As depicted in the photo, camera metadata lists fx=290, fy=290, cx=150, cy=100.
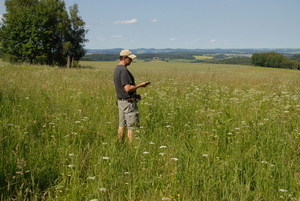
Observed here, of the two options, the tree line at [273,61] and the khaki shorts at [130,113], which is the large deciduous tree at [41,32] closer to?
the khaki shorts at [130,113]

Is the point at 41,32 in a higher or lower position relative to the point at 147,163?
higher

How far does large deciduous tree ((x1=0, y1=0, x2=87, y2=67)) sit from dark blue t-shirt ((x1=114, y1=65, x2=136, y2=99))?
32.0 m

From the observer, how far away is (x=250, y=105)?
855cm

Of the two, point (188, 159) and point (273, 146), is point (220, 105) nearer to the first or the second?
point (273, 146)

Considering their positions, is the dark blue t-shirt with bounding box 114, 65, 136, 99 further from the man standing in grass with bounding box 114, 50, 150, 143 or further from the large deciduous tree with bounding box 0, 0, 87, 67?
the large deciduous tree with bounding box 0, 0, 87, 67

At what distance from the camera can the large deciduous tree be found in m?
37.7

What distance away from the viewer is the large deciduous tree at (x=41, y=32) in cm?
3769

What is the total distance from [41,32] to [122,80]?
121ft

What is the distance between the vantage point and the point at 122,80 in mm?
5367

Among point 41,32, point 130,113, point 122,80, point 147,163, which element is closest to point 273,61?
point 41,32

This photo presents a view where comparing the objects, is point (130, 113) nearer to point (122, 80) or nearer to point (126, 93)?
point (126, 93)

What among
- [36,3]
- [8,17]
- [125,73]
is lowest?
[125,73]

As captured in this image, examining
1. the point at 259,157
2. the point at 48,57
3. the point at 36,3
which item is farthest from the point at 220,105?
the point at 36,3

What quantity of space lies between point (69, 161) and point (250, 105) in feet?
20.0
